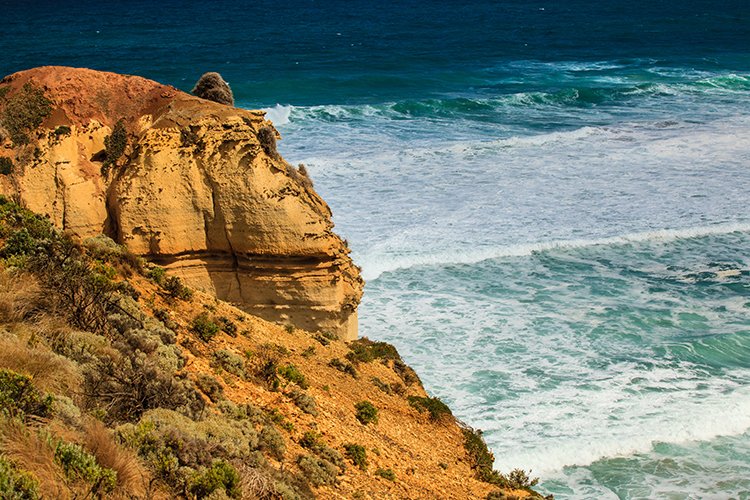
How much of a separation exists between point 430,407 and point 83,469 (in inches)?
317

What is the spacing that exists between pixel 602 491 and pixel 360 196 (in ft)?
65.4

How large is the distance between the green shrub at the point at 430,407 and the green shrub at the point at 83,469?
25.2ft

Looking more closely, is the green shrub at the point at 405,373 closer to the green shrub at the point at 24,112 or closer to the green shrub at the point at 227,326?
the green shrub at the point at 227,326

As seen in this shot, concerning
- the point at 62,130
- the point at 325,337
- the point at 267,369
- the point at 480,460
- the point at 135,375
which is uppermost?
the point at 62,130

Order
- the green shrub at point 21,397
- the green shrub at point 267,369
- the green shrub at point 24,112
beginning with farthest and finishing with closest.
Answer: the green shrub at point 24,112
the green shrub at point 267,369
the green shrub at point 21,397

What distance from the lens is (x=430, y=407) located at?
14664mm

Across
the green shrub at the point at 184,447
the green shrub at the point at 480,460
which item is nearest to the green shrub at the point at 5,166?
the green shrub at the point at 184,447

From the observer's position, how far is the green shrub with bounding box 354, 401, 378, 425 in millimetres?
12961

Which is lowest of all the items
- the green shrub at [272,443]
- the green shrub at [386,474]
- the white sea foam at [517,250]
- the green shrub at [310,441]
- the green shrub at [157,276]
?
the white sea foam at [517,250]

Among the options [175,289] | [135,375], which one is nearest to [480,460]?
[175,289]

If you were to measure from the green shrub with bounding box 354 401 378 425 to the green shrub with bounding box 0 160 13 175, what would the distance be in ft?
22.0

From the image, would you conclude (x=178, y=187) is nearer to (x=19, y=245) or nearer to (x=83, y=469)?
(x=19, y=245)

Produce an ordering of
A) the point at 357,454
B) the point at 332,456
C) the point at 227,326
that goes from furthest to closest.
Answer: the point at 227,326 → the point at 357,454 → the point at 332,456

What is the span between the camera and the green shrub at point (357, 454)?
11.5 metres
